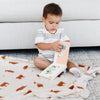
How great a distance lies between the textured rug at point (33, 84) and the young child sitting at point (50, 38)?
6 centimetres

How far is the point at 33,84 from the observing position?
4.11 ft

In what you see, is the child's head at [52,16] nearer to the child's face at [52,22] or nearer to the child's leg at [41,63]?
the child's face at [52,22]

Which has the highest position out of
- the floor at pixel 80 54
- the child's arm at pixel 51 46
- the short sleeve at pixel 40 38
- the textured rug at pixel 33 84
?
the short sleeve at pixel 40 38

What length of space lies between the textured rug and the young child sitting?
0.19 ft

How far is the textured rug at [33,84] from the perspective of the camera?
113cm

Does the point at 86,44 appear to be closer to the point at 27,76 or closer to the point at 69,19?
the point at 69,19

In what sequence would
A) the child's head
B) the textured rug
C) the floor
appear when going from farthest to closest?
the floor → the child's head → the textured rug

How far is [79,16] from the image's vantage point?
1.59 metres

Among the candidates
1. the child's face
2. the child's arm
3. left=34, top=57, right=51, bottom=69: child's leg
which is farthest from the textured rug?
the child's face

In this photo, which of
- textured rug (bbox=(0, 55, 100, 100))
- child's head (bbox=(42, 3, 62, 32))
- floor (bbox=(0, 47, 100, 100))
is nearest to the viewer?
textured rug (bbox=(0, 55, 100, 100))

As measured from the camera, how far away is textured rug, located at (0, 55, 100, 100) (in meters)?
1.13

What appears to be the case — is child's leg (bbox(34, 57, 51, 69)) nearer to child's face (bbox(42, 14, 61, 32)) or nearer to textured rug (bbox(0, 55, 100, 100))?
textured rug (bbox(0, 55, 100, 100))

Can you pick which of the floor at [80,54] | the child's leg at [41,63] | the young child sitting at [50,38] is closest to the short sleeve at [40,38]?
the young child sitting at [50,38]

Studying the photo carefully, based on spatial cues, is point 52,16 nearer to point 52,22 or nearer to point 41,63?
point 52,22
